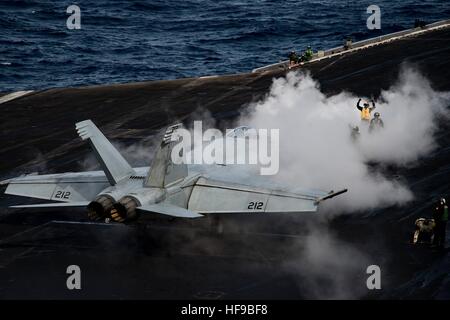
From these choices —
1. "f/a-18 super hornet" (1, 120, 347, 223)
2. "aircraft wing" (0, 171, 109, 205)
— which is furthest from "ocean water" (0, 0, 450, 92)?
"f/a-18 super hornet" (1, 120, 347, 223)

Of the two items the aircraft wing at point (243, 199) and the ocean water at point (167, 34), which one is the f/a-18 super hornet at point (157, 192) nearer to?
the aircraft wing at point (243, 199)

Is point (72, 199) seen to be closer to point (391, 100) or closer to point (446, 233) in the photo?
point (446, 233)

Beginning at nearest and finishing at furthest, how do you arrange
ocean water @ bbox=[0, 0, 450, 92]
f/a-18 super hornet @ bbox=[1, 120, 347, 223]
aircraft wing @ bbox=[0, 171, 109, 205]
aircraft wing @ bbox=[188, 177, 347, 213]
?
aircraft wing @ bbox=[188, 177, 347, 213], f/a-18 super hornet @ bbox=[1, 120, 347, 223], aircraft wing @ bbox=[0, 171, 109, 205], ocean water @ bbox=[0, 0, 450, 92]

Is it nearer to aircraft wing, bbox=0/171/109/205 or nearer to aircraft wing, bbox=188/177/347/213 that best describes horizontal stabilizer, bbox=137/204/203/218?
aircraft wing, bbox=188/177/347/213

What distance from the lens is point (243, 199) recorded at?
28094 mm

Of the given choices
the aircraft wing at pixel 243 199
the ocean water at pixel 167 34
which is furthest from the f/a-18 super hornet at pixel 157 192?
the ocean water at pixel 167 34

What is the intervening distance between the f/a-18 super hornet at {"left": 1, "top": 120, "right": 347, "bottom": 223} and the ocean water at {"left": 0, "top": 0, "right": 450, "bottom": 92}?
155 ft

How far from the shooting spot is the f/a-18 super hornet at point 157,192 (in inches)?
1056

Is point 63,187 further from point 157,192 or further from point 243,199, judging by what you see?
point 243,199

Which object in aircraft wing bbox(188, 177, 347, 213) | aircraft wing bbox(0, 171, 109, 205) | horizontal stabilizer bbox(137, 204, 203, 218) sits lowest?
horizontal stabilizer bbox(137, 204, 203, 218)

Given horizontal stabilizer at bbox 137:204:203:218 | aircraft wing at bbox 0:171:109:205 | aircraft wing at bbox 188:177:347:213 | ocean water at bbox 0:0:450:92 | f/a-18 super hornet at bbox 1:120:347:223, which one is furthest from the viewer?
ocean water at bbox 0:0:450:92

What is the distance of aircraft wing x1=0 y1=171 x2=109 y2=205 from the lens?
3045 cm

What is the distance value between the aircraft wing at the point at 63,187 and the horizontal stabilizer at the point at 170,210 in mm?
4311

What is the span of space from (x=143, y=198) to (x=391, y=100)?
75.5 ft
